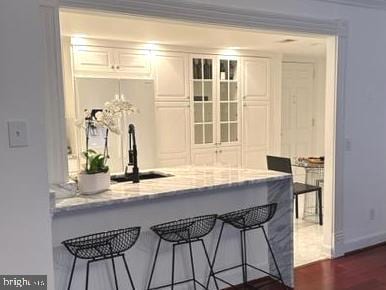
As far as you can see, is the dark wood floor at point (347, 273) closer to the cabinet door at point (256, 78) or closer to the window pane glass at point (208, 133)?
the window pane glass at point (208, 133)

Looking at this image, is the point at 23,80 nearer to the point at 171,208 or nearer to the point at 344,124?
the point at 171,208

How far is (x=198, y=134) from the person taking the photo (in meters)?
5.30

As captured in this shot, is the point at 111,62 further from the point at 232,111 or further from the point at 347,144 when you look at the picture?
the point at 347,144

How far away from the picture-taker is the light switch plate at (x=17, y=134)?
66.2 inches

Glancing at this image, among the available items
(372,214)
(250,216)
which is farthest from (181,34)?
(372,214)

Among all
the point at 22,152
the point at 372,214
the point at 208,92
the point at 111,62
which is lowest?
the point at 372,214

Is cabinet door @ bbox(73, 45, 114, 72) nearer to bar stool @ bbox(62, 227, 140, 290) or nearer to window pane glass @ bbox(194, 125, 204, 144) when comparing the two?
window pane glass @ bbox(194, 125, 204, 144)

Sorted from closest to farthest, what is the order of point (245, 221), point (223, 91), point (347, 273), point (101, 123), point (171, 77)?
point (101, 123) < point (245, 221) < point (347, 273) < point (171, 77) < point (223, 91)

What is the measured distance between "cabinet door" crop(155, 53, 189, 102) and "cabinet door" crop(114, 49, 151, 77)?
0.14m

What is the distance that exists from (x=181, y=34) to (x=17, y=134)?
9.18 feet

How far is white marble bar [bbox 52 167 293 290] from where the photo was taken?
7.32 ft

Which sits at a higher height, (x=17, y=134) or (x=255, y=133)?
(x=17, y=134)

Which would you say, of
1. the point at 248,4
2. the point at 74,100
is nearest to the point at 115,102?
the point at 248,4

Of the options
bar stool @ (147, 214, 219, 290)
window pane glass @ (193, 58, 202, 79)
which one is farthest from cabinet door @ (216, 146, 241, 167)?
bar stool @ (147, 214, 219, 290)
